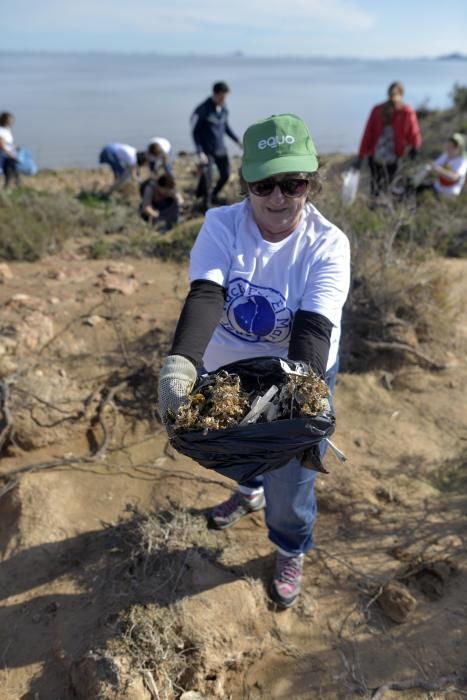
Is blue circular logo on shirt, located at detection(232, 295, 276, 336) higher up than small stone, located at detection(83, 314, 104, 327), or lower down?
higher up

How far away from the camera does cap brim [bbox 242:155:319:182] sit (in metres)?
1.62

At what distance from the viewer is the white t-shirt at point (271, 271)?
1.70 metres

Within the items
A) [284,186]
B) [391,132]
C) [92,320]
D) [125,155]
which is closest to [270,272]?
[284,186]

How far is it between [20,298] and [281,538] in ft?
9.60

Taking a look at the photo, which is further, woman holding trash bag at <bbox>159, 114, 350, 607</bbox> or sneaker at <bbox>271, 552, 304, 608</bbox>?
sneaker at <bbox>271, 552, 304, 608</bbox>

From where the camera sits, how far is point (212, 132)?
729 centimetres

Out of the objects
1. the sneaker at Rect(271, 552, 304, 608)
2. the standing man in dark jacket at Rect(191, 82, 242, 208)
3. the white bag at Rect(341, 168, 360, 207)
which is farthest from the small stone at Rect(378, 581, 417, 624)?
the standing man in dark jacket at Rect(191, 82, 242, 208)

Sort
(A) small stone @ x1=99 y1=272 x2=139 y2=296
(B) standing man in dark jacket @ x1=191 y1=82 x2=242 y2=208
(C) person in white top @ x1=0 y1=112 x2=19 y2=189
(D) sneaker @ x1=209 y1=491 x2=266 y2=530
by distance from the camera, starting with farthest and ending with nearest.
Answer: (C) person in white top @ x1=0 y1=112 x2=19 y2=189 → (B) standing man in dark jacket @ x1=191 y1=82 x2=242 y2=208 → (A) small stone @ x1=99 y1=272 x2=139 y2=296 → (D) sneaker @ x1=209 y1=491 x2=266 y2=530

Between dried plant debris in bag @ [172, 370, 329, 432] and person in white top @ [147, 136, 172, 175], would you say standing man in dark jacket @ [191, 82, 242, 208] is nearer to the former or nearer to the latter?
person in white top @ [147, 136, 172, 175]

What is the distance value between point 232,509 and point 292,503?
70 cm

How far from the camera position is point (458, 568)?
240 cm

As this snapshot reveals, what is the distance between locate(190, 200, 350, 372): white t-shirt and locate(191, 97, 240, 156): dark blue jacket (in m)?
5.91

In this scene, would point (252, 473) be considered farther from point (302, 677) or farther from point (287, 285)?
point (302, 677)

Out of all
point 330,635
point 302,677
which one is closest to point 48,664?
point 302,677
